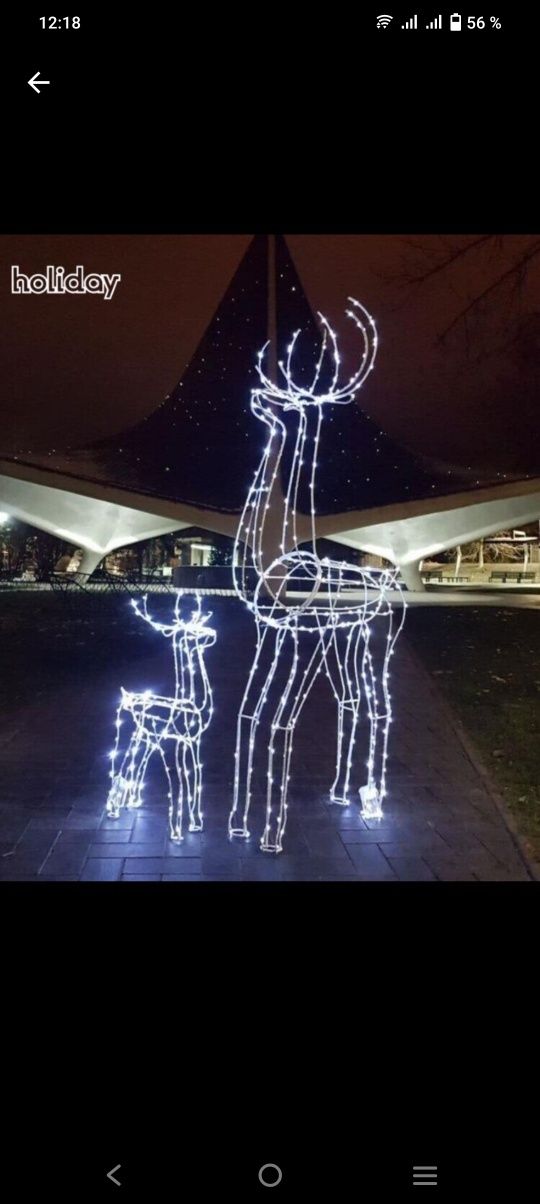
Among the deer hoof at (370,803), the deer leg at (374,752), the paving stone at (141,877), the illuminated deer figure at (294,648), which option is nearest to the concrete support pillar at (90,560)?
the illuminated deer figure at (294,648)

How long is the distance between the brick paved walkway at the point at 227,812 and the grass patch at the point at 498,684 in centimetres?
21

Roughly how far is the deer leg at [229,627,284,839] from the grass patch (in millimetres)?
1589

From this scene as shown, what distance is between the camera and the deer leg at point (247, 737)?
4.38m

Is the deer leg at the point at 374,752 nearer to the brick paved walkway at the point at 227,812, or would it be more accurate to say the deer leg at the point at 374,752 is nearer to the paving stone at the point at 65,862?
the brick paved walkway at the point at 227,812

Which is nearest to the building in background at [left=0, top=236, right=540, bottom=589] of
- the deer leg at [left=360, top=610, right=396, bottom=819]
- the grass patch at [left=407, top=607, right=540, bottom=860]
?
the grass patch at [left=407, top=607, right=540, bottom=860]

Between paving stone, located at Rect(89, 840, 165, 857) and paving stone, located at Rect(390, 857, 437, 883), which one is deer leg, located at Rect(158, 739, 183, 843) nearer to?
paving stone, located at Rect(89, 840, 165, 857)

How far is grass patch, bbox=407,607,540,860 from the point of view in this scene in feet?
18.7

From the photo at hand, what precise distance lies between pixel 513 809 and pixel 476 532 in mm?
21564

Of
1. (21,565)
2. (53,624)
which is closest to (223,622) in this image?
(53,624)

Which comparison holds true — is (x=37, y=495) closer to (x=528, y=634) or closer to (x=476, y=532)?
(x=476, y=532)

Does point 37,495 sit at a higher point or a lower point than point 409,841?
higher
